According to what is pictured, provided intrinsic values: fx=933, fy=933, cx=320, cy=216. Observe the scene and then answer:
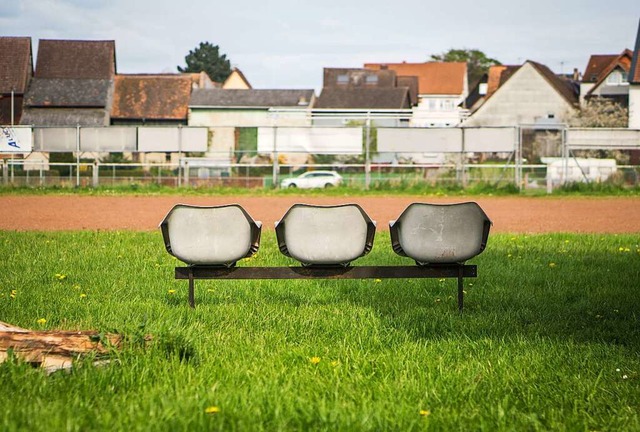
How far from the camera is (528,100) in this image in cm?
7588

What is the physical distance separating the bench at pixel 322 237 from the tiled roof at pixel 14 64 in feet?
180

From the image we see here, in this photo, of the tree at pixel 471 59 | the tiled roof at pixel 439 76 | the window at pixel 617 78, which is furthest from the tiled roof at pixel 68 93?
the tree at pixel 471 59

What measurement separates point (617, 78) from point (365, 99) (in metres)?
19.8

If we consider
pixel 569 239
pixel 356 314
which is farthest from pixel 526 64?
pixel 356 314

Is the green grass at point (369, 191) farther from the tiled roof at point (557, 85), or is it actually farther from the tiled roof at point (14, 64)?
the tiled roof at point (557, 85)

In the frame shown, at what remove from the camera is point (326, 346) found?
603 centimetres

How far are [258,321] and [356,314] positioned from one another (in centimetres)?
84

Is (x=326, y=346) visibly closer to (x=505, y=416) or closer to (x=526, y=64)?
(x=505, y=416)

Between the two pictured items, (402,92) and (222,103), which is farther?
(402,92)

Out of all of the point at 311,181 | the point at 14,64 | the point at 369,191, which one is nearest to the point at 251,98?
the point at 14,64

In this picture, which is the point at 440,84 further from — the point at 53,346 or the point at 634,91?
the point at 53,346

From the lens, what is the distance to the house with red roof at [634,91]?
61056mm

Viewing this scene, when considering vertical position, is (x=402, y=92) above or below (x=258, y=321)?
above

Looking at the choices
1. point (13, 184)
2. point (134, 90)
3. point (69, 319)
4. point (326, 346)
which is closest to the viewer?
point (326, 346)
